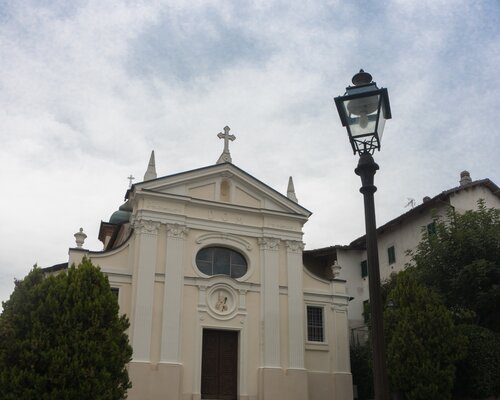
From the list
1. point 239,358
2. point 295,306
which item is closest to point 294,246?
point 295,306

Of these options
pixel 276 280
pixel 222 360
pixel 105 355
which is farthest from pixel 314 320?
pixel 105 355

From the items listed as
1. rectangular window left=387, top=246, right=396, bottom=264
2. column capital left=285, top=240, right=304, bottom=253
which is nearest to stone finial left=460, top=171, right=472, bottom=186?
rectangular window left=387, top=246, right=396, bottom=264

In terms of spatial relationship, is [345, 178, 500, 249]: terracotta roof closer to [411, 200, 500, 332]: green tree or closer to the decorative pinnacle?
[411, 200, 500, 332]: green tree

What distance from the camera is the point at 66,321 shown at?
1609 cm

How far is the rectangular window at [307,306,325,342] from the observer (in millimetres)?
23859

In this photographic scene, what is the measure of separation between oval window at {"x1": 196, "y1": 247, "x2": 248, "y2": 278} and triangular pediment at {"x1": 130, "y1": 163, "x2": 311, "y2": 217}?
2112 mm

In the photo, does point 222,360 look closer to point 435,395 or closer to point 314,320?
point 314,320

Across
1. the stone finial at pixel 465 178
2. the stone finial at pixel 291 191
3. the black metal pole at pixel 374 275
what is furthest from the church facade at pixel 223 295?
the black metal pole at pixel 374 275

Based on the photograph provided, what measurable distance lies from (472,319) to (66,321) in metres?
15.0

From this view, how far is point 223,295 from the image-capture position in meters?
22.4

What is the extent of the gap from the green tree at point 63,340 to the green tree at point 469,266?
489 inches

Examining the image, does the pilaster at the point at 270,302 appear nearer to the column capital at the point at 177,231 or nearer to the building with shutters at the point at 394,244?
the column capital at the point at 177,231

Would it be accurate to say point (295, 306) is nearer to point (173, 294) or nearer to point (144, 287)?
point (173, 294)

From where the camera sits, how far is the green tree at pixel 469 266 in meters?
20.5
